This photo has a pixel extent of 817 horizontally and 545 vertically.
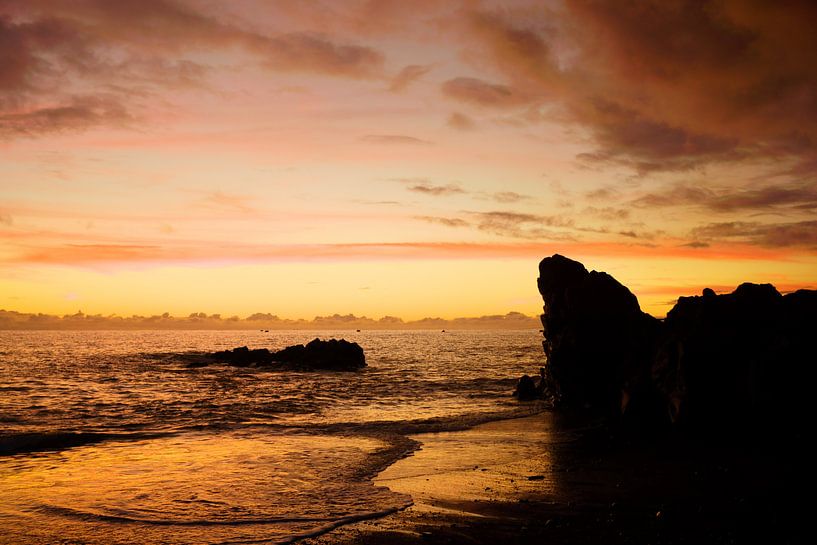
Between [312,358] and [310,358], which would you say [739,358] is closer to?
[312,358]

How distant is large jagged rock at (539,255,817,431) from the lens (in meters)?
24.0

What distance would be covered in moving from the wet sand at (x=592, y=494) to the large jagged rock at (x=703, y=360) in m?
2.41

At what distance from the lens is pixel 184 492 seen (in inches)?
710

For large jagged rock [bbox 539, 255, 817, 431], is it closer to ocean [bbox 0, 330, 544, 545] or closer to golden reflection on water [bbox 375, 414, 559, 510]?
ocean [bbox 0, 330, 544, 545]

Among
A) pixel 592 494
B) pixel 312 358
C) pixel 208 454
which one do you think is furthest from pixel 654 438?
pixel 312 358

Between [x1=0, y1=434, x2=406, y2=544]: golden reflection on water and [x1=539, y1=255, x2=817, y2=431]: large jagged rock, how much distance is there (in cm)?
1425

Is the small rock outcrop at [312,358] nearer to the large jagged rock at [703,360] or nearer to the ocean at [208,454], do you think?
the ocean at [208,454]

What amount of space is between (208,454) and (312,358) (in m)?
70.8

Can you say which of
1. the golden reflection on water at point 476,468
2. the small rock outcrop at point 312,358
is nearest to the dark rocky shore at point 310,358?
the small rock outcrop at point 312,358

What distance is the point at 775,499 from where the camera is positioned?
48.5 ft

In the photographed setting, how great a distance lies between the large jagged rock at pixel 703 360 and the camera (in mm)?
23984

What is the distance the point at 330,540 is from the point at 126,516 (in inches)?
239

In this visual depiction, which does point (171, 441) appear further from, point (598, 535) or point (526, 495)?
point (598, 535)

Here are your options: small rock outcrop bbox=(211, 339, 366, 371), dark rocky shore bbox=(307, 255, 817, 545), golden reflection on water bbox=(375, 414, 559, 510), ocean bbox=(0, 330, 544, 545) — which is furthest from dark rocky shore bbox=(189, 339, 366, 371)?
golden reflection on water bbox=(375, 414, 559, 510)
